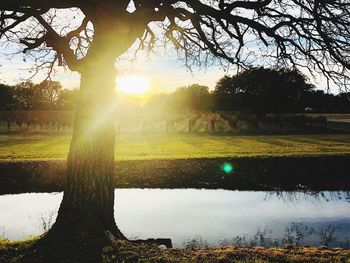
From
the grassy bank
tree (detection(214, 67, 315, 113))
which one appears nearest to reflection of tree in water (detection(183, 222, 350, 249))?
the grassy bank

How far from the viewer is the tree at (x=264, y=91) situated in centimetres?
1053

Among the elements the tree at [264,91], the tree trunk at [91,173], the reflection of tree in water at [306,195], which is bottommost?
the reflection of tree in water at [306,195]

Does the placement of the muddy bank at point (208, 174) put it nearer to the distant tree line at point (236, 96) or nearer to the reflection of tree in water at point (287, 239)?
the distant tree line at point (236, 96)

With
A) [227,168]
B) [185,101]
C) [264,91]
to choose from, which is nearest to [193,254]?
[264,91]

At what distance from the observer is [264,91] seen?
44.2 ft

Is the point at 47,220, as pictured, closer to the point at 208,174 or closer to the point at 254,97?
the point at 208,174

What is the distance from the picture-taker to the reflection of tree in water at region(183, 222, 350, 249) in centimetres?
1088

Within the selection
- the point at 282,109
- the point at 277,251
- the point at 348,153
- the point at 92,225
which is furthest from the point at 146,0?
the point at 282,109

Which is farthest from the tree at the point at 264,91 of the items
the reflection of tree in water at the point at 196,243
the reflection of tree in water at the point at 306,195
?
the reflection of tree in water at the point at 196,243

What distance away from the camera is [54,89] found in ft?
42.4

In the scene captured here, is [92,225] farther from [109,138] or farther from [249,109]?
[249,109]

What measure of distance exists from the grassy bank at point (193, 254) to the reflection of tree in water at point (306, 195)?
27.3 feet

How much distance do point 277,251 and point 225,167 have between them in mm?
12606

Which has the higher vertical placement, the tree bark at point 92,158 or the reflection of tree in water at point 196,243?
the tree bark at point 92,158
